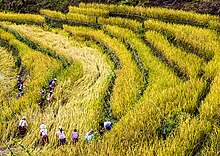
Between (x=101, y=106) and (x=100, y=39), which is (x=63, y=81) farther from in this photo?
(x=100, y=39)

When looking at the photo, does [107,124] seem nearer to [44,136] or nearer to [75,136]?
[75,136]

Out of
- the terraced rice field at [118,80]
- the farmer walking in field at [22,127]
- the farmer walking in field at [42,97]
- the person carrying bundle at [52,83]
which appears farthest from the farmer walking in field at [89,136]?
the person carrying bundle at [52,83]

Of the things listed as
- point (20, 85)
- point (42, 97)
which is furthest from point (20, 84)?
point (42, 97)

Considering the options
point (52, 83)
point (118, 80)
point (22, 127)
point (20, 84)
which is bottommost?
point (22, 127)

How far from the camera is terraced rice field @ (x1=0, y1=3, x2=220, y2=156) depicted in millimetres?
4527

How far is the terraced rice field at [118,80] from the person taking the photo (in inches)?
178

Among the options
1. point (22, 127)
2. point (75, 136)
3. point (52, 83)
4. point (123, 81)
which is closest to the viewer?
point (75, 136)

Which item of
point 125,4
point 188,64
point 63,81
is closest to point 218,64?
point 188,64

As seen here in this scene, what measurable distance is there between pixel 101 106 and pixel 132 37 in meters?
3.64

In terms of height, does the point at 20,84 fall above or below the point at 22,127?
above

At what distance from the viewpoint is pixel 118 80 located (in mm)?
6844

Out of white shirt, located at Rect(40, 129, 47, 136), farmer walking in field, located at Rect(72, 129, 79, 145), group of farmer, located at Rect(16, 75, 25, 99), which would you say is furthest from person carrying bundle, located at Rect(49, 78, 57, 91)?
farmer walking in field, located at Rect(72, 129, 79, 145)

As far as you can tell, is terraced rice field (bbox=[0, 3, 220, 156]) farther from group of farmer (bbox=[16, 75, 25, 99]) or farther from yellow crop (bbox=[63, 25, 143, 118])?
group of farmer (bbox=[16, 75, 25, 99])

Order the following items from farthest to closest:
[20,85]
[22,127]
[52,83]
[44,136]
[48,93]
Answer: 1. [20,85]
2. [52,83]
3. [48,93]
4. [22,127]
5. [44,136]
